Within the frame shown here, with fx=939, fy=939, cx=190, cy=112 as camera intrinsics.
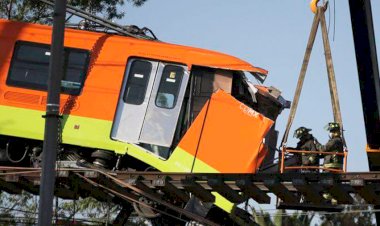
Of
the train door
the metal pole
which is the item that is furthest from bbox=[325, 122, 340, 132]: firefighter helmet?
the metal pole

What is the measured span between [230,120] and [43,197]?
890 cm

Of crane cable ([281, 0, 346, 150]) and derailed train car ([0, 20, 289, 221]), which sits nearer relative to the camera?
derailed train car ([0, 20, 289, 221])

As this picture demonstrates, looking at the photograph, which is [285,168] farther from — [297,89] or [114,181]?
[114,181]

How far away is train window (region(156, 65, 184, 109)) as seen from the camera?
18797 millimetres

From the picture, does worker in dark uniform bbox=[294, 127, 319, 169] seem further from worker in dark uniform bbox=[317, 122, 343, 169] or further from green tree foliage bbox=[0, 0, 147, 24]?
green tree foliage bbox=[0, 0, 147, 24]

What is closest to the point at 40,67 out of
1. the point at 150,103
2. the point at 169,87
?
the point at 150,103

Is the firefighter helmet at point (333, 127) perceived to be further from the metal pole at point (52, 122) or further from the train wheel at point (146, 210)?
the metal pole at point (52, 122)

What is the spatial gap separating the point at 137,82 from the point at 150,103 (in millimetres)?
540

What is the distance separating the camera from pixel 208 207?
1767cm

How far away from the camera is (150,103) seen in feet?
61.8

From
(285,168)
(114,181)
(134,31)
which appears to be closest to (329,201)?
(285,168)

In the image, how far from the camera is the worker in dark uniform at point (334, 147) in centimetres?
1788

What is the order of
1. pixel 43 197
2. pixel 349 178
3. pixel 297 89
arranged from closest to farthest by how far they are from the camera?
1. pixel 43 197
2. pixel 349 178
3. pixel 297 89

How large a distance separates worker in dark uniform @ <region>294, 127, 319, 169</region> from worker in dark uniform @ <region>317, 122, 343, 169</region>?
0.27m
